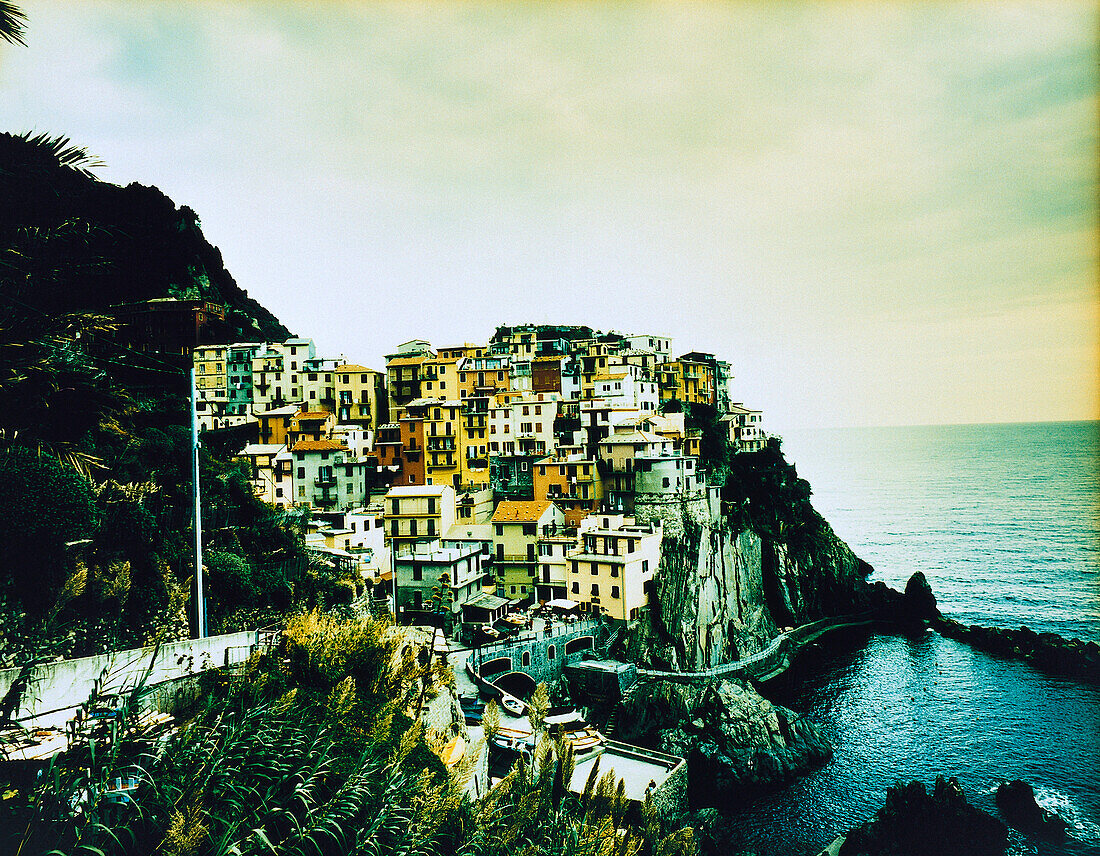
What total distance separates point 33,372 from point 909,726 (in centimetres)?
3613

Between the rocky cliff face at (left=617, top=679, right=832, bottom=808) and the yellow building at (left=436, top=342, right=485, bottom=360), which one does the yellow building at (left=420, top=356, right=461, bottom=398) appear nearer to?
the yellow building at (left=436, top=342, right=485, bottom=360)

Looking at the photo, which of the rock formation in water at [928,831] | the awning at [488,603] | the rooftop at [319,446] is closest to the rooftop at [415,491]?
the rooftop at [319,446]

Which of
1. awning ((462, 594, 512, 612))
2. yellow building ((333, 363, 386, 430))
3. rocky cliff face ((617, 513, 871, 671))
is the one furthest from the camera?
yellow building ((333, 363, 386, 430))

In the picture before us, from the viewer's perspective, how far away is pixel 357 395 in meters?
45.6

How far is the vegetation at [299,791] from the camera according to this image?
19.4ft

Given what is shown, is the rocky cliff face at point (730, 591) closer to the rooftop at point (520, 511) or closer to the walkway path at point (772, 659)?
the walkway path at point (772, 659)

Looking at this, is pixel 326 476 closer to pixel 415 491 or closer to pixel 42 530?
pixel 415 491

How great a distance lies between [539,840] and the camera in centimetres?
831

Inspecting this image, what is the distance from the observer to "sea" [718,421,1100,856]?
23.6 m

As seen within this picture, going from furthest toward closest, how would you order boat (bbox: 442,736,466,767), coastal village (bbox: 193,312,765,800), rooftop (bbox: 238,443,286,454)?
rooftop (bbox: 238,443,286,454) < coastal village (bbox: 193,312,765,800) < boat (bbox: 442,736,466,767)

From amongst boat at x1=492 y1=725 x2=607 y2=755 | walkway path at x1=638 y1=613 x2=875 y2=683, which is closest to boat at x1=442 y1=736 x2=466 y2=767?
boat at x1=492 y1=725 x2=607 y2=755

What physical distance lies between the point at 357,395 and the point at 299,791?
40.6 meters

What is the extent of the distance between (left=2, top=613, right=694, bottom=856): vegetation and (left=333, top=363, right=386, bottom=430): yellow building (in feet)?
117

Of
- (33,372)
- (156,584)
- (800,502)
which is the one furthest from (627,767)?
(800,502)
